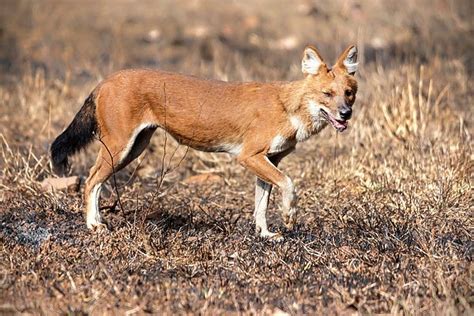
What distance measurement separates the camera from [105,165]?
7.50 m

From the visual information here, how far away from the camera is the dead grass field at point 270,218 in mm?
5727

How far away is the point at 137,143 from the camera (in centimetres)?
766

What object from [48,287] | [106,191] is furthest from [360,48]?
[48,287]

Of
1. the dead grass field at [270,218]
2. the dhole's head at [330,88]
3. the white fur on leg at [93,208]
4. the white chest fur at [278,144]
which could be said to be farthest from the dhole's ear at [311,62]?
the white fur on leg at [93,208]

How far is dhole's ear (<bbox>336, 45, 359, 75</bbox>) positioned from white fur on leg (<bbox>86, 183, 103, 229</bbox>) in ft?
7.63

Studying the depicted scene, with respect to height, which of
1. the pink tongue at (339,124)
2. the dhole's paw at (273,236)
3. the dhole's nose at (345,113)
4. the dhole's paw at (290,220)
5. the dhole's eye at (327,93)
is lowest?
the dhole's paw at (273,236)

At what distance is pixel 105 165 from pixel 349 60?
2.30m

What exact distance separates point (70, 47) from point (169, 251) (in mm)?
10420

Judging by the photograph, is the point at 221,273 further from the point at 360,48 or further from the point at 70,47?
the point at 70,47

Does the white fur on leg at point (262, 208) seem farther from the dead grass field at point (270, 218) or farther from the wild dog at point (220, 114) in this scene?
the dead grass field at point (270, 218)

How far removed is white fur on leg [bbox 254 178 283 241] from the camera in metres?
7.35

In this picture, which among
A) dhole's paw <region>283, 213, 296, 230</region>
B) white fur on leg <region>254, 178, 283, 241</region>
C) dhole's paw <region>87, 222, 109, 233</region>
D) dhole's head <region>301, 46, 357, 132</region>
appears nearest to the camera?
dhole's paw <region>87, 222, 109, 233</region>

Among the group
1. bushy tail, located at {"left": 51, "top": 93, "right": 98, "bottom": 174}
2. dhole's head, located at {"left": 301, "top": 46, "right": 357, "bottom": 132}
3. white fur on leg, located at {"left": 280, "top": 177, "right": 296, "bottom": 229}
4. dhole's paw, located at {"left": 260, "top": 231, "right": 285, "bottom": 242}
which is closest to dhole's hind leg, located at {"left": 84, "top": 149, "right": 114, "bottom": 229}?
bushy tail, located at {"left": 51, "top": 93, "right": 98, "bottom": 174}

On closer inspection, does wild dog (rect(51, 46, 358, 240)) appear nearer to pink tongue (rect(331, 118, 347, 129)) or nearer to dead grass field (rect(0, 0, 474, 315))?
pink tongue (rect(331, 118, 347, 129))
